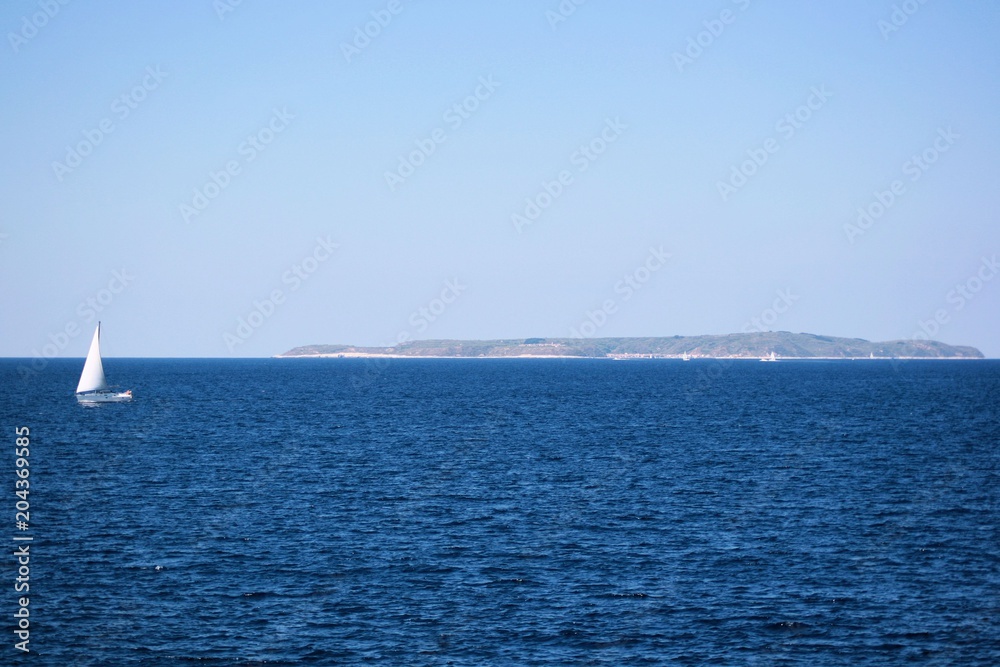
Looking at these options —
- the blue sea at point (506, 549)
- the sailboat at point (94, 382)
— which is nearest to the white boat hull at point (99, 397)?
the sailboat at point (94, 382)

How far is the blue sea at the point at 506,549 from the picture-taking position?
108 feet

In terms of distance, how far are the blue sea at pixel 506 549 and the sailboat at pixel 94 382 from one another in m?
34.9

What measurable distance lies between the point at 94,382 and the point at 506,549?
101334 millimetres

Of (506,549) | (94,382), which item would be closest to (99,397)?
(94,382)

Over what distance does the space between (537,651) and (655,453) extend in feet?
163

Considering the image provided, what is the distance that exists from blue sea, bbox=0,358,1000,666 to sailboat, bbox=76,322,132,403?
34.9m

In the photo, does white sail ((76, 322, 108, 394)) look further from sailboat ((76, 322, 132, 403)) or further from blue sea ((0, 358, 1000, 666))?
blue sea ((0, 358, 1000, 666))

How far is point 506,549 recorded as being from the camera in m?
45.2

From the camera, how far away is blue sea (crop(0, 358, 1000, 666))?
33.0 metres

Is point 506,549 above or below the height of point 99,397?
below

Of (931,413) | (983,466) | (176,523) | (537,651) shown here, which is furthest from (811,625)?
(931,413)

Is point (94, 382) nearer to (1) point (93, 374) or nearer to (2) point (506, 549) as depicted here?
(1) point (93, 374)

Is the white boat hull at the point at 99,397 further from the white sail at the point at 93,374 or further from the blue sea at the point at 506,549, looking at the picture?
the blue sea at the point at 506,549

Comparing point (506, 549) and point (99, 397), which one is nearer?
point (506, 549)
